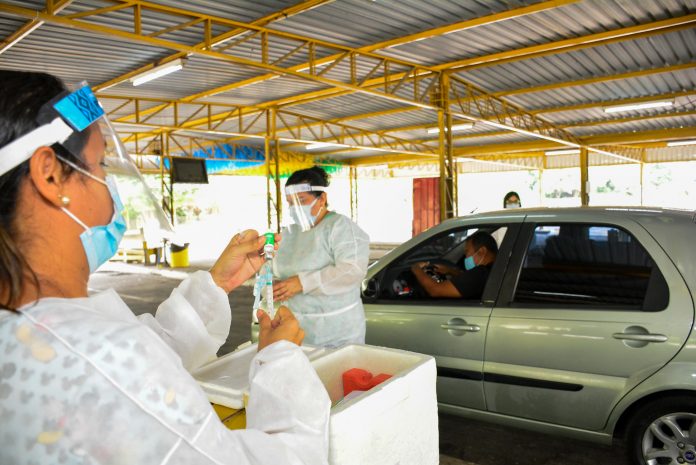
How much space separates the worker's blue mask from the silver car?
2.48 meters

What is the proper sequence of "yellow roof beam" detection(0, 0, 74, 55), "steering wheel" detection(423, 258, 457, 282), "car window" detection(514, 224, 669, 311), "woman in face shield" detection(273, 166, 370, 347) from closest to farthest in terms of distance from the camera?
"car window" detection(514, 224, 669, 311) → "woman in face shield" detection(273, 166, 370, 347) → "steering wheel" detection(423, 258, 457, 282) → "yellow roof beam" detection(0, 0, 74, 55)

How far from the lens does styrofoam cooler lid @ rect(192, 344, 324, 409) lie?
1521mm

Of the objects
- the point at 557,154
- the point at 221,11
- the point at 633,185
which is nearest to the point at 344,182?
the point at 557,154

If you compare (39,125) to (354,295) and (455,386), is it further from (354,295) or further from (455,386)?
(455,386)

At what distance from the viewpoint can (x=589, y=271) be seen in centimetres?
314

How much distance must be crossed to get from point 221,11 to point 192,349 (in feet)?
21.7

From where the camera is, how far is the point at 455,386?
3.29 meters

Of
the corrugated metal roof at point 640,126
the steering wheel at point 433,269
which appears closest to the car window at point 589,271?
the steering wheel at point 433,269

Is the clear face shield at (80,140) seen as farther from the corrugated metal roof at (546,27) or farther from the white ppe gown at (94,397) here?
the corrugated metal roof at (546,27)

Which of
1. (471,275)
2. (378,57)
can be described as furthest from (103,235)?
(378,57)

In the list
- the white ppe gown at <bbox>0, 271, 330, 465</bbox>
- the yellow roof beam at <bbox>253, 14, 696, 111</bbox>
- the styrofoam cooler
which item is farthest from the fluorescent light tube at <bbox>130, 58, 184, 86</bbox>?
the white ppe gown at <bbox>0, 271, 330, 465</bbox>

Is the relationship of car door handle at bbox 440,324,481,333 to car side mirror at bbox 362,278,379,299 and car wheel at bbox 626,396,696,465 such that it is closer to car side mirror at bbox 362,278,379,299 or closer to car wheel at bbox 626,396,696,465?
car side mirror at bbox 362,278,379,299

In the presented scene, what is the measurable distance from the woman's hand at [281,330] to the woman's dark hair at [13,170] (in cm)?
57

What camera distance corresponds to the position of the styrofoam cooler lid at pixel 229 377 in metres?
1.52
